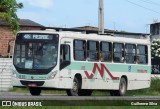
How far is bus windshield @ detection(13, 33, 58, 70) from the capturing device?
87.6ft

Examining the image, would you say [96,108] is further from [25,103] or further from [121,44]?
[121,44]

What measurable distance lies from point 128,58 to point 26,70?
6822mm

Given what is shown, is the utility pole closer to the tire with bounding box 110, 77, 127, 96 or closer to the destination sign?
the tire with bounding box 110, 77, 127, 96

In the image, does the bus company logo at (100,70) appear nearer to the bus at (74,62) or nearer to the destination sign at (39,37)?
the bus at (74,62)

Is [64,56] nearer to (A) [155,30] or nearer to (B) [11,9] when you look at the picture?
(B) [11,9]

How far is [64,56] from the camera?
1069 inches

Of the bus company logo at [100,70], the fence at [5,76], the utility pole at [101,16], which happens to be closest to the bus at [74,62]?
the bus company logo at [100,70]

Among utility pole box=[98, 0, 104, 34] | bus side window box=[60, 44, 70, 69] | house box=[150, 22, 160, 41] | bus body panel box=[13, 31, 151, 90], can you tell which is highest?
house box=[150, 22, 160, 41]

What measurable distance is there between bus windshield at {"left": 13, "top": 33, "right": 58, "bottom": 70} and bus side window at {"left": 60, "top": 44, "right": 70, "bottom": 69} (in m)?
0.35

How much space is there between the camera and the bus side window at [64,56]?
26.9 m

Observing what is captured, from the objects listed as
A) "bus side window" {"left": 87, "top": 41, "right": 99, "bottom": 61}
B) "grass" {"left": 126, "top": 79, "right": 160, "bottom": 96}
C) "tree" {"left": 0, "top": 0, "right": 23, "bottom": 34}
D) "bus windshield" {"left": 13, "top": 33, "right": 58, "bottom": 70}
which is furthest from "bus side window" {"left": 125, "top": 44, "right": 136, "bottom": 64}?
"tree" {"left": 0, "top": 0, "right": 23, "bottom": 34}

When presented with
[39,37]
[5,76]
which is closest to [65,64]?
[39,37]

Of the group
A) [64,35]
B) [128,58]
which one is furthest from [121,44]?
[64,35]

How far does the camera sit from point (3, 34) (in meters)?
60.8
